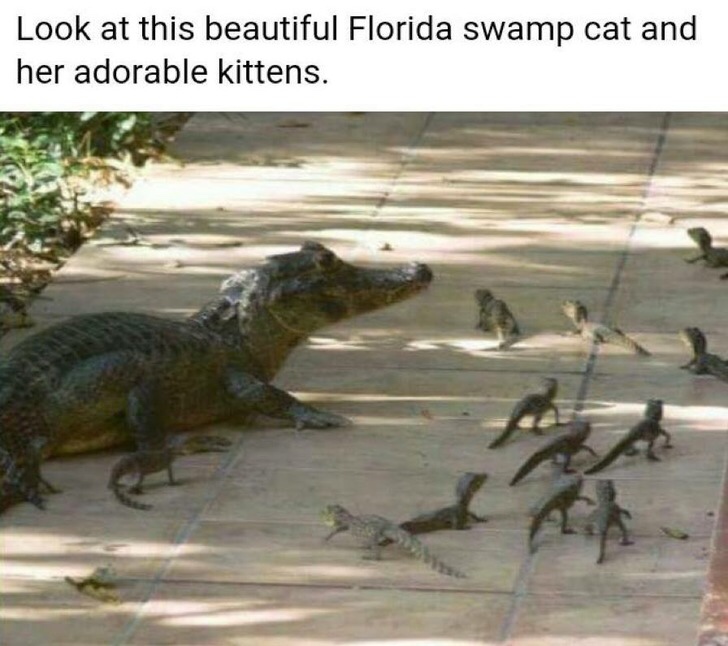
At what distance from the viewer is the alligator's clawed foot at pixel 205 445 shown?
9.59 meters

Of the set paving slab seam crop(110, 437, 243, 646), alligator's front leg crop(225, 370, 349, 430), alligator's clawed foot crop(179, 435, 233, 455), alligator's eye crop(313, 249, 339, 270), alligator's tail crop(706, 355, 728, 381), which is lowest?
Answer: alligator's clawed foot crop(179, 435, 233, 455)

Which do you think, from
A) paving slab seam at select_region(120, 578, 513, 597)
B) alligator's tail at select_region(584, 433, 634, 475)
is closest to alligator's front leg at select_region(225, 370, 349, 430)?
alligator's tail at select_region(584, 433, 634, 475)

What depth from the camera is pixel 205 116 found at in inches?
599

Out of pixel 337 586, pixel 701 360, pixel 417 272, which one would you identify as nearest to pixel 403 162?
pixel 417 272

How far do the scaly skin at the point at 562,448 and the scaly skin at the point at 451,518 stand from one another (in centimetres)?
44

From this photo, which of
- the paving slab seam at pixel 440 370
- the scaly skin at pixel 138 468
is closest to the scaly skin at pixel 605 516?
the scaly skin at pixel 138 468

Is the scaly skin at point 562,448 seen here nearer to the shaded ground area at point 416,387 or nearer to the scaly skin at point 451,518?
the shaded ground area at point 416,387

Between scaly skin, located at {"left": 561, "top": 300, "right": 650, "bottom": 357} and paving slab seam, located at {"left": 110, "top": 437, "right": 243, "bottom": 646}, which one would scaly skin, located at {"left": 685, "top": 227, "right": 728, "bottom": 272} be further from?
paving slab seam, located at {"left": 110, "top": 437, "right": 243, "bottom": 646}

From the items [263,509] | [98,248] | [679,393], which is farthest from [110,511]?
[98,248]

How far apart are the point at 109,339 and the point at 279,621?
7.28 ft

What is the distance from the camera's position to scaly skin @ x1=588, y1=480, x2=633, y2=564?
328 inches

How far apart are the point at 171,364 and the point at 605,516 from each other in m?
2.21

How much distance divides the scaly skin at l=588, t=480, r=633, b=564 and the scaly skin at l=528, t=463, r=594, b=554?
9 centimetres
